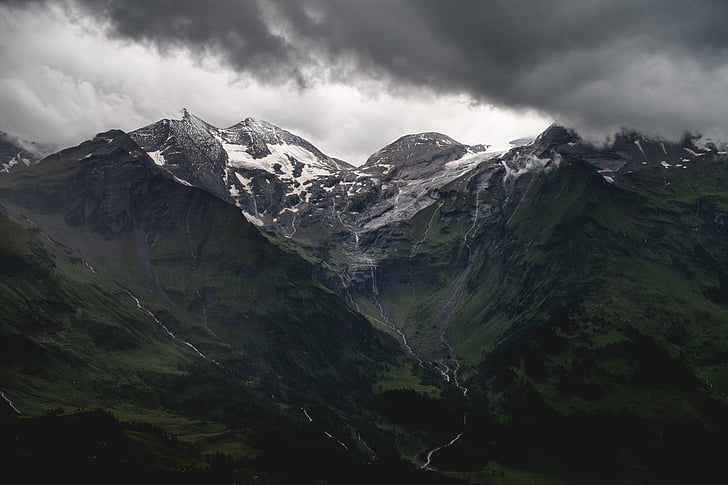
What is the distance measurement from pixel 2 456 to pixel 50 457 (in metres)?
17.2

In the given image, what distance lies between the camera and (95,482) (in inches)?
7662

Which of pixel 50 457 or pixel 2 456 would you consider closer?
pixel 2 456

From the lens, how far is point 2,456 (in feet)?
607

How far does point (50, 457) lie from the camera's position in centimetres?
19938

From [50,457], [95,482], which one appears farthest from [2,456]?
[95,482]

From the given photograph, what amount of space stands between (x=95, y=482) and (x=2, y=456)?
29461 millimetres

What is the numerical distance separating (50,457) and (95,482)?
19336 millimetres

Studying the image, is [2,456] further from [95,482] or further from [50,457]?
[95,482]
